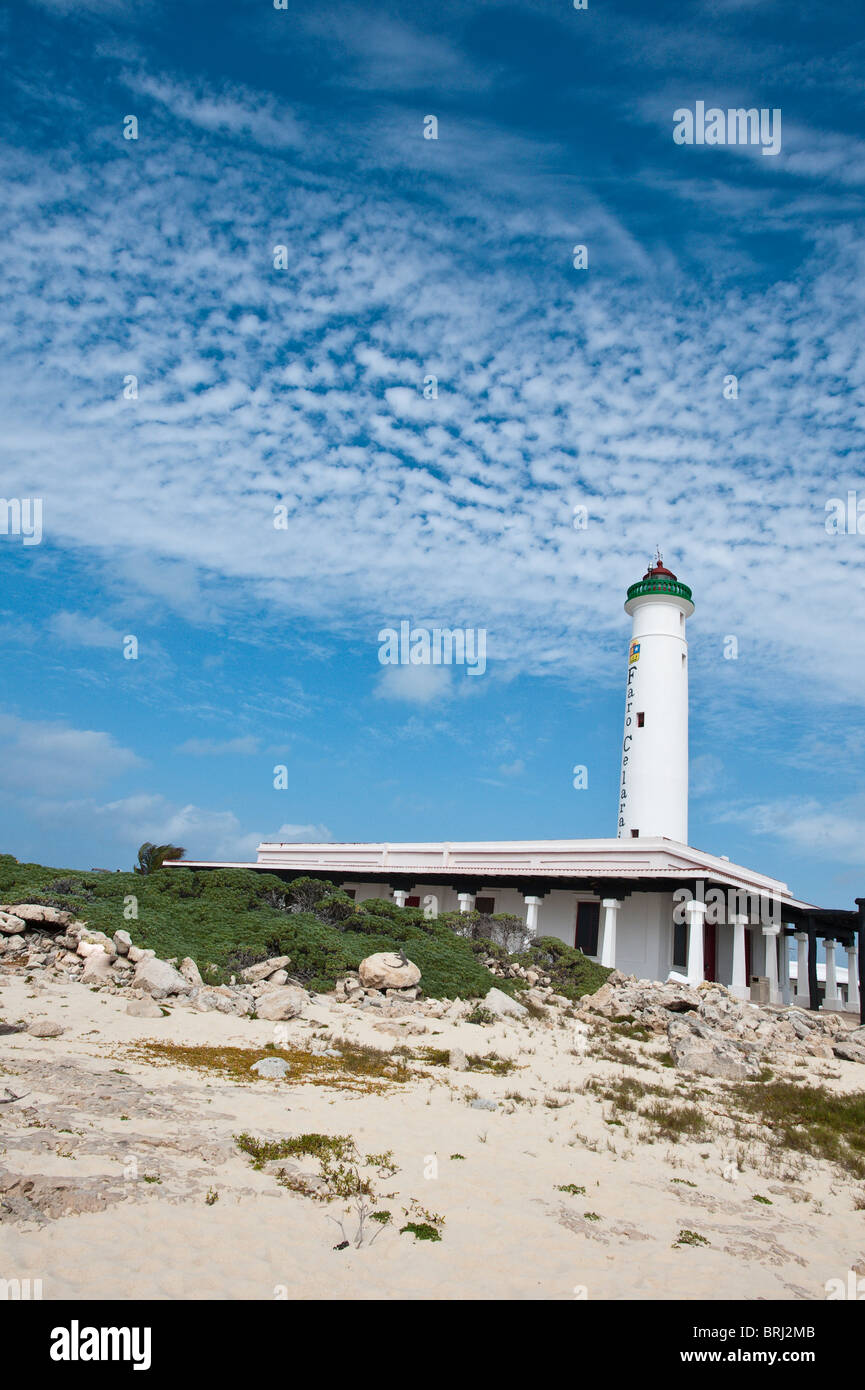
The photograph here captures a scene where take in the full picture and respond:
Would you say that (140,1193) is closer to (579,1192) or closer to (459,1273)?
(459,1273)

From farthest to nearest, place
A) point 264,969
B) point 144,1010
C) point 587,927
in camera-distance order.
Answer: point 587,927, point 264,969, point 144,1010

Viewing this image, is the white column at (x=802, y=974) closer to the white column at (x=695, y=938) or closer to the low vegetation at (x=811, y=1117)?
the white column at (x=695, y=938)

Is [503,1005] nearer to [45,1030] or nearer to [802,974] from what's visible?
[45,1030]

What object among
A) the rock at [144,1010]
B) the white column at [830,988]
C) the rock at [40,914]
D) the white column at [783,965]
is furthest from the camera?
the white column at [783,965]

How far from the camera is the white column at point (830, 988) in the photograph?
33.1 meters

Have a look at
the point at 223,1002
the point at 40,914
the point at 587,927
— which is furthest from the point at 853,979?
the point at 40,914

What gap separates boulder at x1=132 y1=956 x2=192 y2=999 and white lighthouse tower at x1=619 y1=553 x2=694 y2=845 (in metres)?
24.2

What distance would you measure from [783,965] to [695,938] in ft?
37.2

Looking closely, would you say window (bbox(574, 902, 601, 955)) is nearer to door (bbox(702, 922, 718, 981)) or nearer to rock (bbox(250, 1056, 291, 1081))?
door (bbox(702, 922, 718, 981))

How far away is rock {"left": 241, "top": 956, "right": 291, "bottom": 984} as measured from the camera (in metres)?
18.1

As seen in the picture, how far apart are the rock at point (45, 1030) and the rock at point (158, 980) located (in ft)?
11.1

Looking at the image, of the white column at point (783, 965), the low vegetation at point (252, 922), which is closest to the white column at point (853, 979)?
the white column at point (783, 965)

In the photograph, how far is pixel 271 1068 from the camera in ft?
38.8
